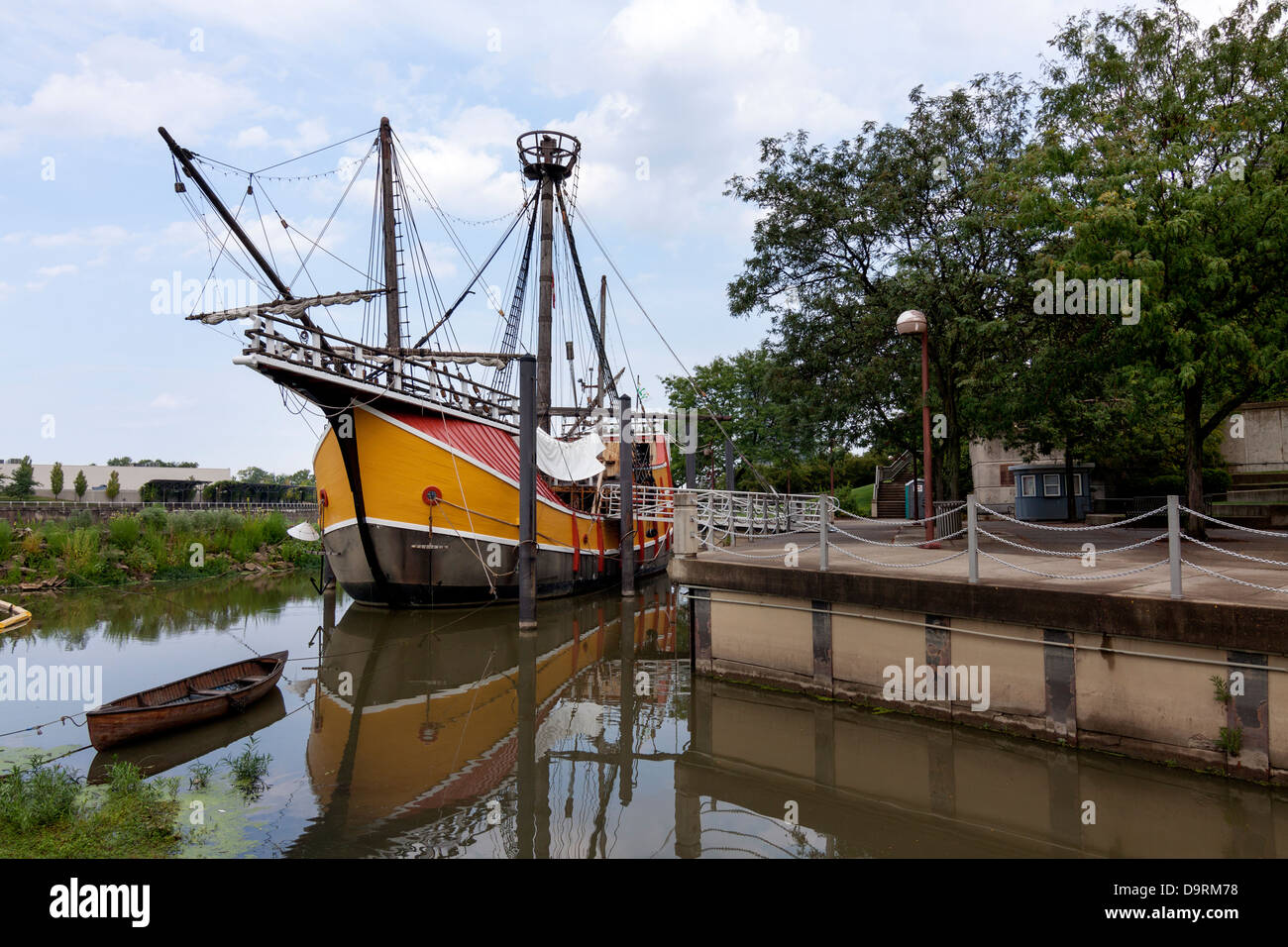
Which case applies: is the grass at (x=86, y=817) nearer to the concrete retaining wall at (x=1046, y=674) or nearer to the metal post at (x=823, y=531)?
the concrete retaining wall at (x=1046, y=674)

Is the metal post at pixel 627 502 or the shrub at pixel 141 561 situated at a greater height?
the metal post at pixel 627 502

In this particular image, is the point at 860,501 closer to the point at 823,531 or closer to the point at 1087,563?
the point at 1087,563

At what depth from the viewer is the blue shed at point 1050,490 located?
2270 centimetres

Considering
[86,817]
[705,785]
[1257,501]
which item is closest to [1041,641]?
[705,785]

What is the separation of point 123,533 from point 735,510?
21580 millimetres

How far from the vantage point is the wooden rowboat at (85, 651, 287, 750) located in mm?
8719

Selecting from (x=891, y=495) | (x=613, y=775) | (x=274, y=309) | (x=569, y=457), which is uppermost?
(x=274, y=309)

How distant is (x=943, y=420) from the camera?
52.6ft

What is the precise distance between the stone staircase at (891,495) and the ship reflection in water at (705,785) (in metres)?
23.5

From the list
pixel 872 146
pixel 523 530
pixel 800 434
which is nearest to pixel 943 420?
pixel 800 434

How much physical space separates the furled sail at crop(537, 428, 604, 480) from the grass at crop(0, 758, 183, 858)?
12905 mm

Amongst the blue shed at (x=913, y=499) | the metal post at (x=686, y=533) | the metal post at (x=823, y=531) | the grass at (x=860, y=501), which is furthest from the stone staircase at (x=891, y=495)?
the metal post at (x=823, y=531)

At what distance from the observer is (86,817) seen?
6.64 meters
